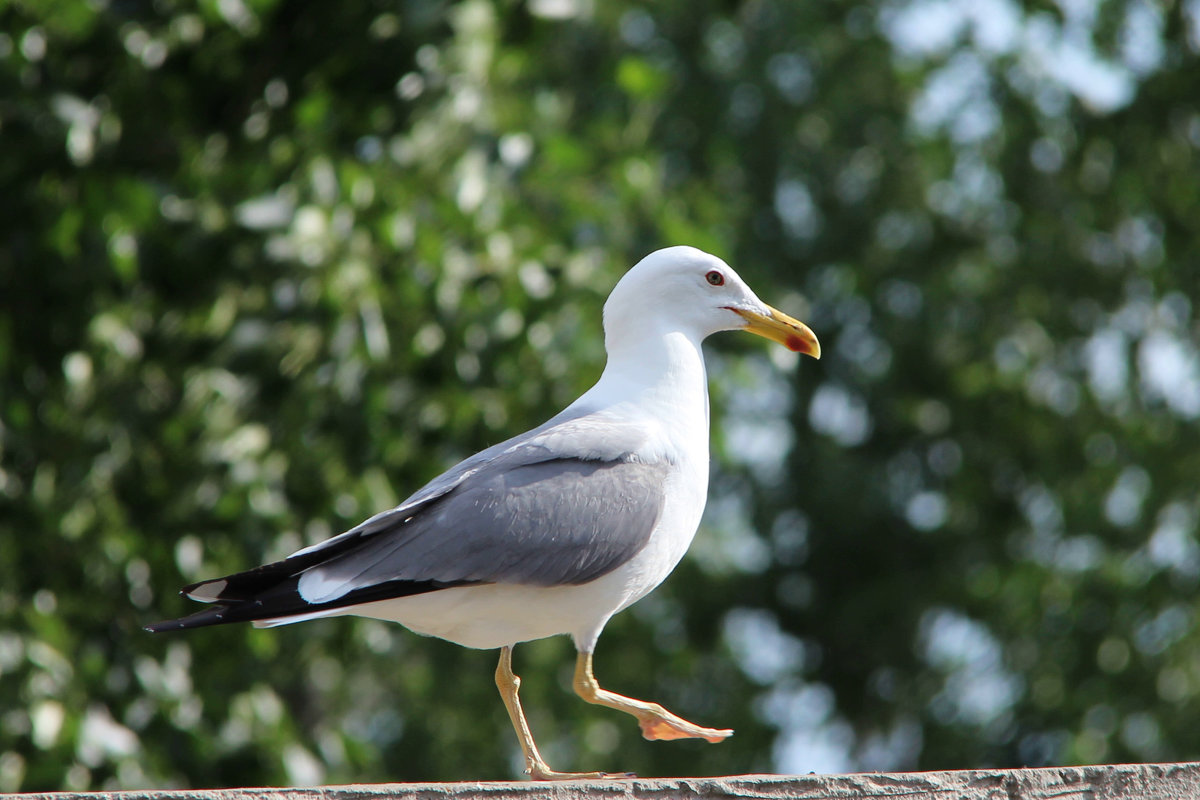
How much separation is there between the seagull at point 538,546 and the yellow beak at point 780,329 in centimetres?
25

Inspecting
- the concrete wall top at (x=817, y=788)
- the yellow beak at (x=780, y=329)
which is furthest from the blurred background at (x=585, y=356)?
the concrete wall top at (x=817, y=788)

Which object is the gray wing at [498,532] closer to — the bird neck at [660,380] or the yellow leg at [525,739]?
the bird neck at [660,380]

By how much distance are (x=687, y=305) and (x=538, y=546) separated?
80cm

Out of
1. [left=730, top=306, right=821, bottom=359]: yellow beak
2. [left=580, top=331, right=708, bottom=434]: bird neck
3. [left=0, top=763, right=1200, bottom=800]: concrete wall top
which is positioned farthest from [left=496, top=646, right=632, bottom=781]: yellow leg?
[left=730, top=306, right=821, bottom=359]: yellow beak

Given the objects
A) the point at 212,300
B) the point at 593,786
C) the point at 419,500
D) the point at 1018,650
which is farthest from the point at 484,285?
the point at 1018,650

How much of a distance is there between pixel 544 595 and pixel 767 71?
9.10 m

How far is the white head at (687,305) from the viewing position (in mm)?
3316

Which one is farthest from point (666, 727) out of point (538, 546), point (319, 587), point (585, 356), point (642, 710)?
point (585, 356)

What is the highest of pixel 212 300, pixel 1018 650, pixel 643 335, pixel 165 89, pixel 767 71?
pixel 643 335

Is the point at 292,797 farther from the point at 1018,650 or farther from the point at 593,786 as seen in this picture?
the point at 1018,650

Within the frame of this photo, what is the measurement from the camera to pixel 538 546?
2.83 metres

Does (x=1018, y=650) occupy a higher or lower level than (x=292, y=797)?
lower

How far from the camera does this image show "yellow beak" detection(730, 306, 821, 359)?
3.38m

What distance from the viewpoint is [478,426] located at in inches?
195
